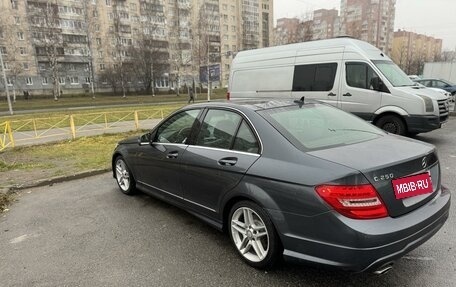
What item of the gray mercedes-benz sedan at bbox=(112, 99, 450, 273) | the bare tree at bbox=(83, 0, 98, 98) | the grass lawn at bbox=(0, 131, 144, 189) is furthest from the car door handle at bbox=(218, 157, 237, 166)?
the bare tree at bbox=(83, 0, 98, 98)

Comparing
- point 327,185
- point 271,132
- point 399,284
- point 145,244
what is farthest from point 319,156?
point 145,244

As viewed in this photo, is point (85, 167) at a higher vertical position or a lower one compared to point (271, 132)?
lower

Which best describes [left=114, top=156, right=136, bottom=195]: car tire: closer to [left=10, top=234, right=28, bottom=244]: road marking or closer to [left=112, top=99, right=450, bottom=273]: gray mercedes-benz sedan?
[left=112, top=99, right=450, bottom=273]: gray mercedes-benz sedan

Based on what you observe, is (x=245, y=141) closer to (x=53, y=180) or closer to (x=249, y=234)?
(x=249, y=234)

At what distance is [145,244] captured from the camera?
11.8 feet

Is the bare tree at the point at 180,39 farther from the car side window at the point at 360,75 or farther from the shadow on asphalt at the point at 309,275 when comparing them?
the shadow on asphalt at the point at 309,275

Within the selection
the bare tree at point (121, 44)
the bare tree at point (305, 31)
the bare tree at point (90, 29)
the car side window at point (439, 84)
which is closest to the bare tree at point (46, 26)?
the bare tree at point (90, 29)

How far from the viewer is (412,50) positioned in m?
78.2

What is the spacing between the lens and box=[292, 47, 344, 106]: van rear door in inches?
339

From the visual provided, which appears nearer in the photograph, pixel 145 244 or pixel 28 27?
pixel 145 244

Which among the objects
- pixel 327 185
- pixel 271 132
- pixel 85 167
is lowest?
pixel 85 167

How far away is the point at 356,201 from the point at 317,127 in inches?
42.0

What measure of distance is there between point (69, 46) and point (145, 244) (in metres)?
58.4

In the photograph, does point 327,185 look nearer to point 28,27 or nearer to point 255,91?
point 255,91
